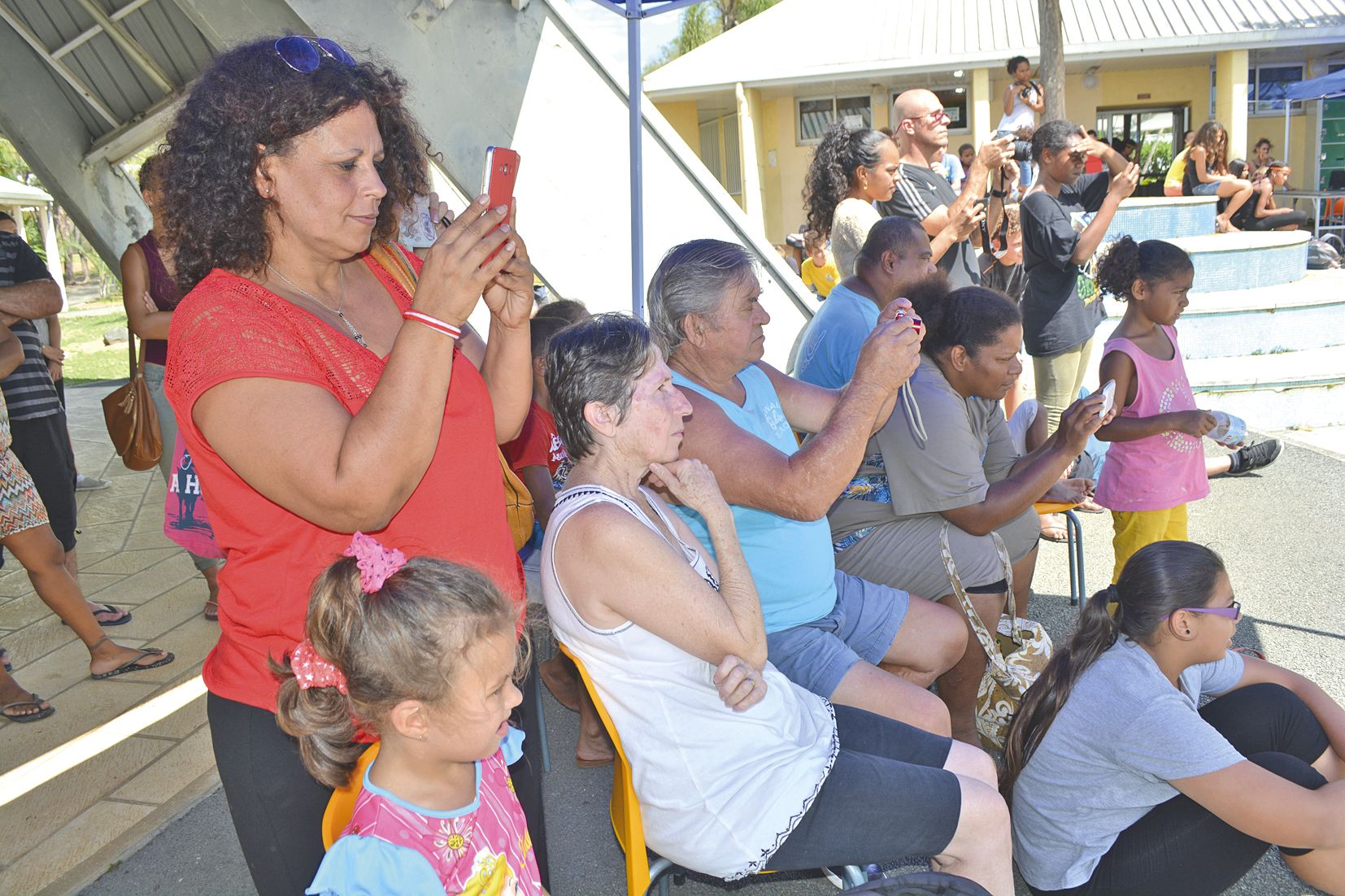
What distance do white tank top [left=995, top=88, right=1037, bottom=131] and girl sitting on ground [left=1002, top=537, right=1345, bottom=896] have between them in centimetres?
770

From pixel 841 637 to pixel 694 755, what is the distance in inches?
36.4

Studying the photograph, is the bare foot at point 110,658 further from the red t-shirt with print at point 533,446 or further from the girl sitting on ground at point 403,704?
the girl sitting on ground at point 403,704

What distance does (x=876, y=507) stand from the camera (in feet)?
10.3

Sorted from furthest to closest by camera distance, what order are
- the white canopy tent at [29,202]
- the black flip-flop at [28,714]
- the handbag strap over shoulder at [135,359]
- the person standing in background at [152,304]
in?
the white canopy tent at [29,202] < the handbag strap over shoulder at [135,359] < the person standing in background at [152,304] < the black flip-flop at [28,714]

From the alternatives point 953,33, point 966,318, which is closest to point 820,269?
point 966,318

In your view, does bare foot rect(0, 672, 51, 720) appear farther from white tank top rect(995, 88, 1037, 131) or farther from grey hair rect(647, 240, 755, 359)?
white tank top rect(995, 88, 1037, 131)

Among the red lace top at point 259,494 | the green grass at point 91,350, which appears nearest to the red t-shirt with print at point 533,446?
the red lace top at point 259,494

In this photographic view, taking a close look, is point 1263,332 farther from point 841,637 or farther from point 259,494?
point 259,494

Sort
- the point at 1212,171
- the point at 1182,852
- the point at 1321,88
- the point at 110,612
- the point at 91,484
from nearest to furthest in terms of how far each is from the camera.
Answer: the point at 1182,852 < the point at 110,612 < the point at 91,484 < the point at 1212,171 < the point at 1321,88

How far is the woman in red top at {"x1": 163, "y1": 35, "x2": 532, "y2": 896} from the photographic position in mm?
1444

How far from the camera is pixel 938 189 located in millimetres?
4977

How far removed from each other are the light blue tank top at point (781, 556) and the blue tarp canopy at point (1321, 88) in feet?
56.9

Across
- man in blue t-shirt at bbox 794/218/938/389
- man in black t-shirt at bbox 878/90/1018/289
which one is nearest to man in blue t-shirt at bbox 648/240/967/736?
man in blue t-shirt at bbox 794/218/938/389

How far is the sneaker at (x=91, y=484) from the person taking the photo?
7.18 metres
